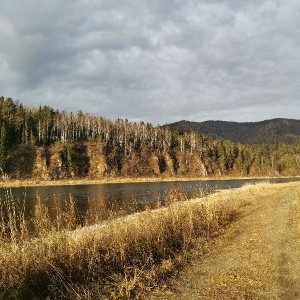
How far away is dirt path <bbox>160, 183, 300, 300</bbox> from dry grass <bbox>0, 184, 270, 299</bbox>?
72 centimetres

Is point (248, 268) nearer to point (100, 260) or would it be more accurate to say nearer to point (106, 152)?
point (100, 260)

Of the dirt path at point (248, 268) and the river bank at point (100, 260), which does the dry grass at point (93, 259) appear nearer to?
the river bank at point (100, 260)

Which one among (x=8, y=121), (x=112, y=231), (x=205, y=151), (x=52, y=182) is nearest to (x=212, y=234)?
(x=112, y=231)

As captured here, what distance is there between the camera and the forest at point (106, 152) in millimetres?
105750

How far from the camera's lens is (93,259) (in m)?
9.34

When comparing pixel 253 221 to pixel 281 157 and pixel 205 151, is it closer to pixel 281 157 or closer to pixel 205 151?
pixel 205 151

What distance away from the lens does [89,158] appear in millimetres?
118938

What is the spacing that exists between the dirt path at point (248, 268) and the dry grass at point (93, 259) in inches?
28.4

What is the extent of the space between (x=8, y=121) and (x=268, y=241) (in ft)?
391

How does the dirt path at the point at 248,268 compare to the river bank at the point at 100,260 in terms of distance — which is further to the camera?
the dirt path at the point at 248,268

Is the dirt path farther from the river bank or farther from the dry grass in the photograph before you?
the dry grass

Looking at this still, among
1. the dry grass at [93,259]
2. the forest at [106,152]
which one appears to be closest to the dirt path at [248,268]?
the dry grass at [93,259]

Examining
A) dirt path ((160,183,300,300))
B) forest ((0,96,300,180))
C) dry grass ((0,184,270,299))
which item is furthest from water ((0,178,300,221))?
forest ((0,96,300,180))

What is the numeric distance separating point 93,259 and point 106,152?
386ft
